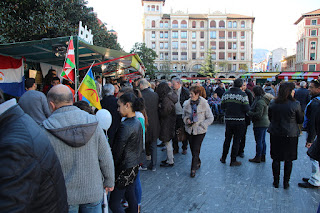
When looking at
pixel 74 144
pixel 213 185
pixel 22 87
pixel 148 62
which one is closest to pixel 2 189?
pixel 74 144

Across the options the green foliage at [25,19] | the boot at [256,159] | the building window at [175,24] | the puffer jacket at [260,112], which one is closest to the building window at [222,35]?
the building window at [175,24]

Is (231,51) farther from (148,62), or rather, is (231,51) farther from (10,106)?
(10,106)

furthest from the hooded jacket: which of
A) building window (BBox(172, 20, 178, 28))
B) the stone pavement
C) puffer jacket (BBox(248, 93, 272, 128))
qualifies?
building window (BBox(172, 20, 178, 28))

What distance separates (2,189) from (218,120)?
12.8 m

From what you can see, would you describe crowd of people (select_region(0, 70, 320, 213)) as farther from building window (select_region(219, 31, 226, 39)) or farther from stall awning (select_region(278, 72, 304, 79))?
building window (select_region(219, 31, 226, 39))

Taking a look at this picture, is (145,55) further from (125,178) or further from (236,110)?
(125,178)

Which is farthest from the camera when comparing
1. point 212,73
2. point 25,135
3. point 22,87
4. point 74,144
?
point 212,73

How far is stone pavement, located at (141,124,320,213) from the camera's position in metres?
3.94

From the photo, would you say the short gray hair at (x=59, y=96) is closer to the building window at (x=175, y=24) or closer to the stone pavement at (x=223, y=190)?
the stone pavement at (x=223, y=190)

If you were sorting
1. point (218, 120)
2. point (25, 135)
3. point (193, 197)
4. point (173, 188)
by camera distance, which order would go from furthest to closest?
point (218, 120) < point (173, 188) < point (193, 197) < point (25, 135)

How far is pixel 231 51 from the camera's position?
71.5m

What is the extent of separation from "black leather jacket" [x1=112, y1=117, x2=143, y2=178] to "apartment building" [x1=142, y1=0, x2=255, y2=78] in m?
69.0

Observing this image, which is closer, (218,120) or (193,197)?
(193,197)

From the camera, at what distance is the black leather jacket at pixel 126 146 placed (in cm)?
292
